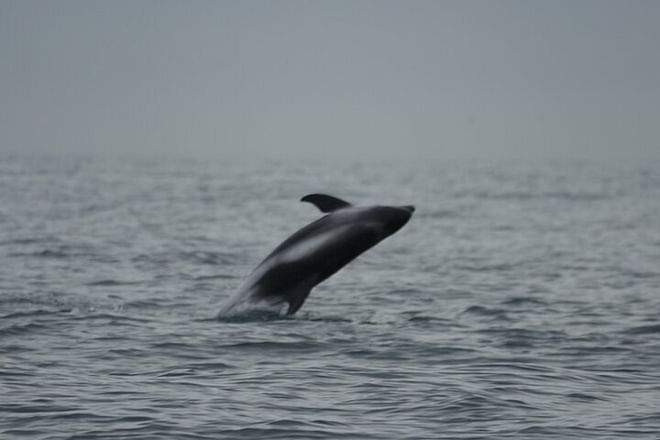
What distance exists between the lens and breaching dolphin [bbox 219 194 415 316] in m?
17.8

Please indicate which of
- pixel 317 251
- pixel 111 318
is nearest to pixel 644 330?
→ pixel 317 251

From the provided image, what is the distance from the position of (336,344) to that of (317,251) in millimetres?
1501

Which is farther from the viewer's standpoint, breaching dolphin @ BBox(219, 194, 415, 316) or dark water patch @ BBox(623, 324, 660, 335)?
dark water patch @ BBox(623, 324, 660, 335)

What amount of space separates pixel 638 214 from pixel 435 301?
123 feet

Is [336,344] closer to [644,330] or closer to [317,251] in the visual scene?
[317,251]

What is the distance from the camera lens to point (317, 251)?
58.4 feet

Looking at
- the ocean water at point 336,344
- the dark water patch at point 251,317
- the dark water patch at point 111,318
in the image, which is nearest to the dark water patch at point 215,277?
the ocean water at point 336,344

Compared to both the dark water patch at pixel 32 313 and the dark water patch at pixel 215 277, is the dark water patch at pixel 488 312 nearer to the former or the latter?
the dark water patch at pixel 32 313

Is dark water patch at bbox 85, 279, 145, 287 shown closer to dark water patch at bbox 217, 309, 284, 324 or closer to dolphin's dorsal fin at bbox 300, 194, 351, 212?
dark water patch at bbox 217, 309, 284, 324

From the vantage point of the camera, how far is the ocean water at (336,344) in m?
13.8

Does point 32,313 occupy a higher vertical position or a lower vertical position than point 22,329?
higher

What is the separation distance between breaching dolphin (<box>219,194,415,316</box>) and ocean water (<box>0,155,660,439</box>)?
753mm

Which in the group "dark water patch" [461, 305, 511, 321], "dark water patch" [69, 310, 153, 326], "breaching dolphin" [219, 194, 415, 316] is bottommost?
"dark water patch" [461, 305, 511, 321]

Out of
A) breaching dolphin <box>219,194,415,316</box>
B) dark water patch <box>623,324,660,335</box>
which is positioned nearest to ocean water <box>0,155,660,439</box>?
dark water patch <box>623,324,660,335</box>
